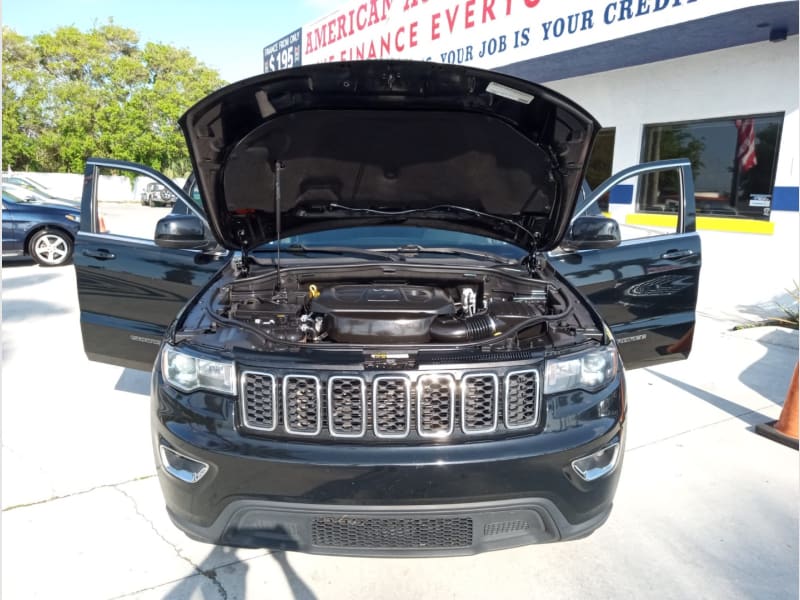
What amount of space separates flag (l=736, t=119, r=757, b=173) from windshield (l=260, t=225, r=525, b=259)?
19.6 feet

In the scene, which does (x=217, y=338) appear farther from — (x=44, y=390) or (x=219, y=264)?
(x=44, y=390)

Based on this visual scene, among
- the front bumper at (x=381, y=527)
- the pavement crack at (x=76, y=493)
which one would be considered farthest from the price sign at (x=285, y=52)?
the front bumper at (x=381, y=527)

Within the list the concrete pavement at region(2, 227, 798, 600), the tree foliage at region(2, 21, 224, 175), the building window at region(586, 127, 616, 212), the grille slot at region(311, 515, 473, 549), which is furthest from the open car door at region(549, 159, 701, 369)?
the tree foliage at region(2, 21, 224, 175)

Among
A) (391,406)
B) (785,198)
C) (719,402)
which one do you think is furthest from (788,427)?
(785,198)

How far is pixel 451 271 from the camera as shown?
9.24 ft

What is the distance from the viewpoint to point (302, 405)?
2.03 metres

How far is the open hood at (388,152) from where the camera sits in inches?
Result: 97.9

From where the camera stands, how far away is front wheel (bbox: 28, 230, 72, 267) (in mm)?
9766

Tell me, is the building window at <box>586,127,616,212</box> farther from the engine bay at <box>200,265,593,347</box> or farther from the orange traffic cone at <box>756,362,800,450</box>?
the engine bay at <box>200,265,593,347</box>

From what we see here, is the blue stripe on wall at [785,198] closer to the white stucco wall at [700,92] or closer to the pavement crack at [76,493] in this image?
the white stucco wall at [700,92]

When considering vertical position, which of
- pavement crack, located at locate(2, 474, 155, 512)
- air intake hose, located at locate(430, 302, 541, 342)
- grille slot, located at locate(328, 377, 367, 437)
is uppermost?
air intake hose, located at locate(430, 302, 541, 342)

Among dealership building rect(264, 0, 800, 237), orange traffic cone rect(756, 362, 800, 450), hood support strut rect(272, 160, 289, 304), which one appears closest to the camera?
hood support strut rect(272, 160, 289, 304)

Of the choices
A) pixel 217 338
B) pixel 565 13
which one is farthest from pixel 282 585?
pixel 565 13

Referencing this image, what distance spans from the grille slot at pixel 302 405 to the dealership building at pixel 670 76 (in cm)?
616
